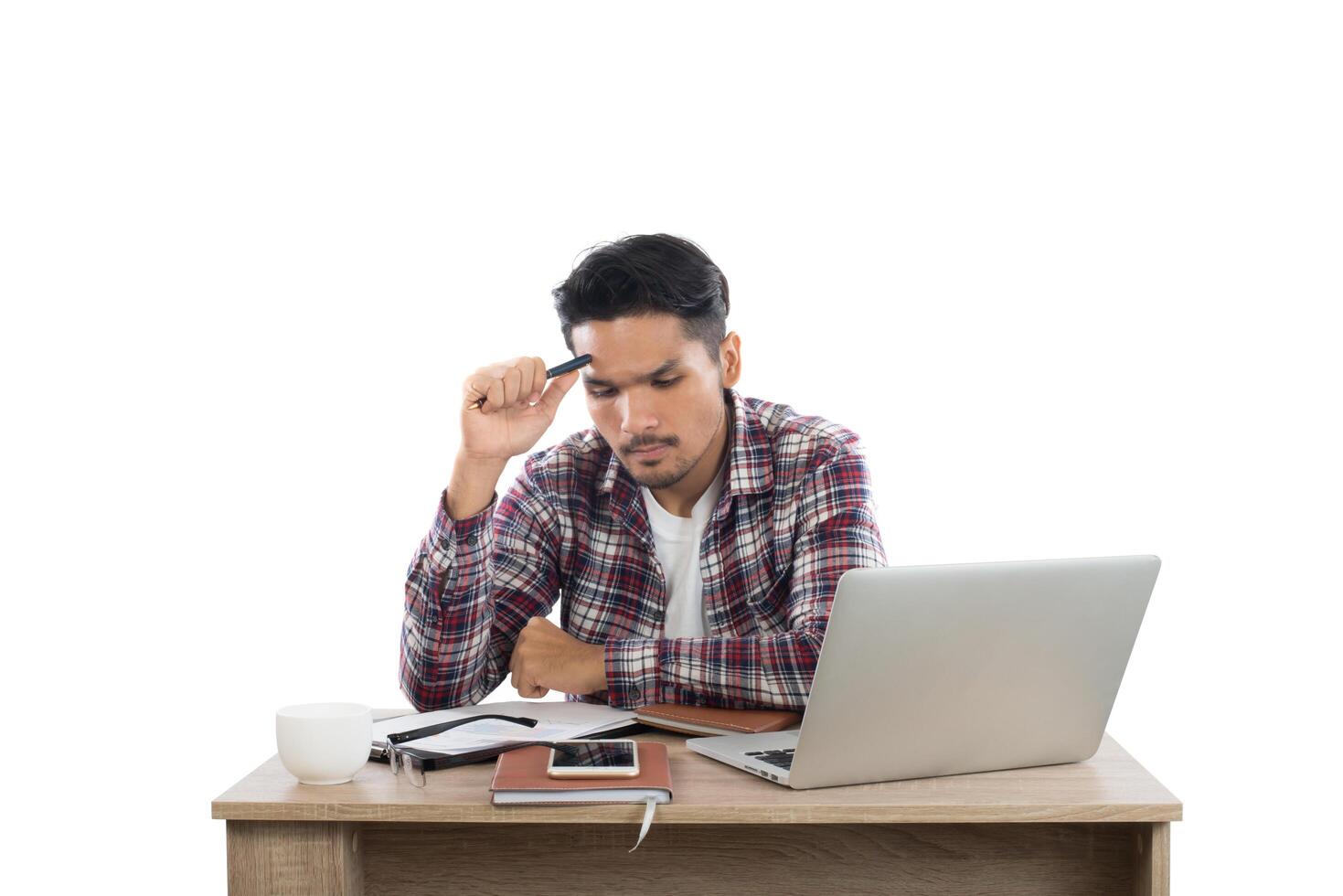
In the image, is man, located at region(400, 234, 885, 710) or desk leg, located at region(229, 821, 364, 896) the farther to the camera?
man, located at region(400, 234, 885, 710)

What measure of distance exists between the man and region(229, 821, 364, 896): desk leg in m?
0.56

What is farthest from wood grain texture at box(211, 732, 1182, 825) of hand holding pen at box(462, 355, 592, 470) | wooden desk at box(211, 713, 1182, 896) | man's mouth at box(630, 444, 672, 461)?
man's mouth at box(630, 444, 672, 461)

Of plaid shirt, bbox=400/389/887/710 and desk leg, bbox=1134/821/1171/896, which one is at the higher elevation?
plaid shirt, bbox=400/389/887/710

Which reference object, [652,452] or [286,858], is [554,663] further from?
[286,858]

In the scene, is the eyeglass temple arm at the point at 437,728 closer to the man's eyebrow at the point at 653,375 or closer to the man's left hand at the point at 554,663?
the man's left hand at the point at 554,663

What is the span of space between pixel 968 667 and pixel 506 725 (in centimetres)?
67

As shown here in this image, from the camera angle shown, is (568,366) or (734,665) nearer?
(734,665)

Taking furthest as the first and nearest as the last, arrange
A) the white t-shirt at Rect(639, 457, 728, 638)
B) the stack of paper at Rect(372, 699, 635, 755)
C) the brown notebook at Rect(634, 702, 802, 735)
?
1. the white t-shirt at Rect(639, 457, 728, 638)
2. the brown notebook at Rect(634, 702, 802, 735)
3. the stack of paper at Rect(372, 699, 635, 755)

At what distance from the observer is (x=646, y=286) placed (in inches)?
84.3

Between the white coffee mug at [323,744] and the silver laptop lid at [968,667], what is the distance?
1.68 feet

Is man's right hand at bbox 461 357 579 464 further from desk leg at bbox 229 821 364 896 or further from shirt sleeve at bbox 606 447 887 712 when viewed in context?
desk leg at bbox 229 821 364 896

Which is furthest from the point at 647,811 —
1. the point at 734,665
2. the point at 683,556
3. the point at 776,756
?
the point at 683,556

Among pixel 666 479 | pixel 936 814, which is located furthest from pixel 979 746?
pixel 666 479

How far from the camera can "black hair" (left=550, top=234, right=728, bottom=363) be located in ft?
7.02
